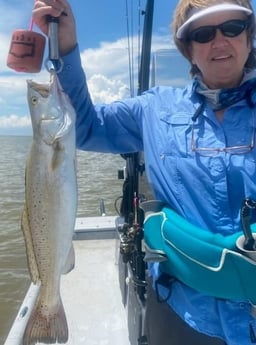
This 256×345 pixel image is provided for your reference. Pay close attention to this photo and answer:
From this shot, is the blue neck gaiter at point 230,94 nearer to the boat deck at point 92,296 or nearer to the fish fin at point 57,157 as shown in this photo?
the fish fin at point 57,157

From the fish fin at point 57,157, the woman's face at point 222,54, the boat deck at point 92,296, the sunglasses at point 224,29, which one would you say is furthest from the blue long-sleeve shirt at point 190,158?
the boat deck at point 92,296

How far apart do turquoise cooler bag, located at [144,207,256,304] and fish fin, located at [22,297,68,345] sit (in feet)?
1.88

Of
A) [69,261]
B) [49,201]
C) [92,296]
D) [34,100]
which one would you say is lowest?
[92,296]

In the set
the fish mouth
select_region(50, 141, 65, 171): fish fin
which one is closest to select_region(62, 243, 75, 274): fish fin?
select_region(50, 141, 65, 171): fish fin

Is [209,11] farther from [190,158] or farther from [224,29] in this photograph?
[190,158]

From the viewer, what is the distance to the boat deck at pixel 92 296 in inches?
153

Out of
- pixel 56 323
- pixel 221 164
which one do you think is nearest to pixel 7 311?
pixel 56 323

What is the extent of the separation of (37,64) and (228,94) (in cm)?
91

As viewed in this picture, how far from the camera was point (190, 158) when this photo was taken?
204 cm

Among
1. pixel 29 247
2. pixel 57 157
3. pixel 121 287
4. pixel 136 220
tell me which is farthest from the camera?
pixel 121 287

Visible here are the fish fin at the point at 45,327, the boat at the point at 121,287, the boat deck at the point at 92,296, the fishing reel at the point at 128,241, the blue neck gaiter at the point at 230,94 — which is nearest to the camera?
the fish fin at the point at 45,327

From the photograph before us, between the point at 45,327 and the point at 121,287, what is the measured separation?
8.89ft

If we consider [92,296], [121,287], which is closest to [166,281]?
[121,287]

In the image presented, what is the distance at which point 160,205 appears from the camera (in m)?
2.18
